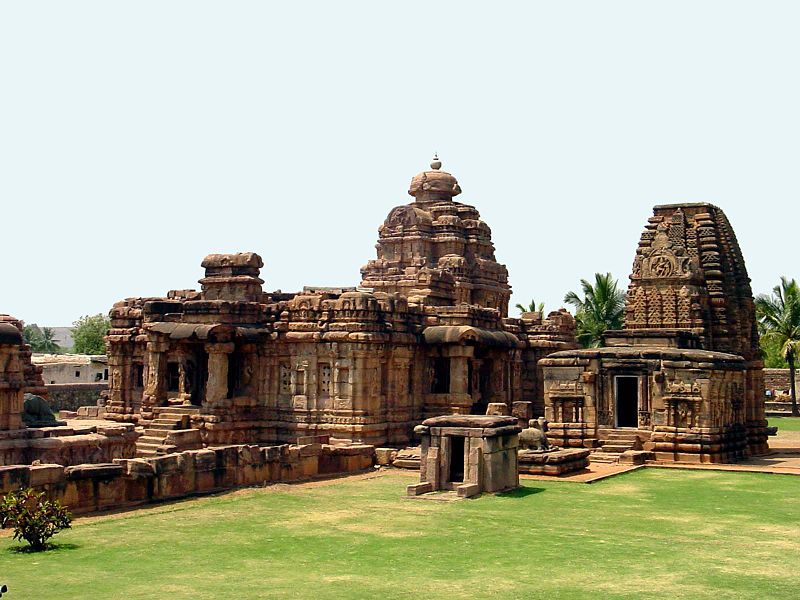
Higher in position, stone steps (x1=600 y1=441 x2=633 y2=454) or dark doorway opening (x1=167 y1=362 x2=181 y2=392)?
dark doorway opening (x1=167 y1=362 x2=181 y2=392)

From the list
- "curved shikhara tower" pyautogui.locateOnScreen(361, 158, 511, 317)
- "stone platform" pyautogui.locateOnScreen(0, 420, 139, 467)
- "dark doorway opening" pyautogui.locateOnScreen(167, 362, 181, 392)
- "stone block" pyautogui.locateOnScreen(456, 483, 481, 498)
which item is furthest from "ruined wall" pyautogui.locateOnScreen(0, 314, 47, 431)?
"curved shikhara tower" pyautogui.locateOnScreen(361, 158, 511, 317)

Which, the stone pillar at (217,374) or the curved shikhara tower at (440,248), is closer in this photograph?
the stone pillar at (217,374)

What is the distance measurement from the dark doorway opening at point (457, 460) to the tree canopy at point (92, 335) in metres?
54.5

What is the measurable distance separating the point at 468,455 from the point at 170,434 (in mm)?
11233

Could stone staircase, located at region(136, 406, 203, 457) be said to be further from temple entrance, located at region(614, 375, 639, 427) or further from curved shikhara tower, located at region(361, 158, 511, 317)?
temple entrance, located at region(614, 375, 639, 427)

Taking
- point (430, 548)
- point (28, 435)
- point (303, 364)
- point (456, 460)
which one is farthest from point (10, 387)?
point (430, 548)

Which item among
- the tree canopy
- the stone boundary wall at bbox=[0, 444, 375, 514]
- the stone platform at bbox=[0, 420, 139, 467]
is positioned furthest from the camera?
the tree canopy

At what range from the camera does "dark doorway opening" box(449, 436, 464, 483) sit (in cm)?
2044

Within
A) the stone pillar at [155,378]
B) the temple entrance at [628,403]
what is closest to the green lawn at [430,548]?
the temple entrance at [628,403]

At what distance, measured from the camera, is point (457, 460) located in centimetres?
2064

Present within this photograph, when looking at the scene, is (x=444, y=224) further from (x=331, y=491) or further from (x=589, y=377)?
(x=331, y=491)

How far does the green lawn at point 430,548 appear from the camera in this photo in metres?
11.7

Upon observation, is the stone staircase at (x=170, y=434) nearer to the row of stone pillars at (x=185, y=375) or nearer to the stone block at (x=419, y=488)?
the row of stone pillars at (x=185, y=375)

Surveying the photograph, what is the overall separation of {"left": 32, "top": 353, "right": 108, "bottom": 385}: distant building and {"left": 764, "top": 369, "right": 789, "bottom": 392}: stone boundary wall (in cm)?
3404
